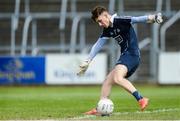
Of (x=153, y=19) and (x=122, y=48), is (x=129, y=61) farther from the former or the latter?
(x=153, y=19)

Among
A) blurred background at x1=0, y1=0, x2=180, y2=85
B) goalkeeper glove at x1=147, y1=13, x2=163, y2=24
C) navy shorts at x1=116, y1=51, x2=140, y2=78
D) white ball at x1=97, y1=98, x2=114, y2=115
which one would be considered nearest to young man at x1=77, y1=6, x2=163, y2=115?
navy shorts at x1=116, y1=51, x2=140, y2=78

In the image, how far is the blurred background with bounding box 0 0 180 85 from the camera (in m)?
28.2

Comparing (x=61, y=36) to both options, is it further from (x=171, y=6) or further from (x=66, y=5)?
(x=171, y=6)

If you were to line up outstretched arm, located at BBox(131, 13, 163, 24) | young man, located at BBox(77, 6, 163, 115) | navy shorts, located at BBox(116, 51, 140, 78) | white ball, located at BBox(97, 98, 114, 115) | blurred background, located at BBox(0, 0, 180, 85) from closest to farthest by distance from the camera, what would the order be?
outstretched arm, located at BBox(131, 13, 163, 24) → white ball, located at BBox(97, 98, 114, 115) → young man, located at BBox(77, 6, 163, 115) → navy shorts, located at BBox(116, 51, 140, 78) → blurred background, located at BBox(0, 0, 180, 85)

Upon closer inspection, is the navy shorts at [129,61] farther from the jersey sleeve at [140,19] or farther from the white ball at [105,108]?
the white ball at [105,108]

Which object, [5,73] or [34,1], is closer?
[5,73]

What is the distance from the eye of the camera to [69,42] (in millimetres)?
31125

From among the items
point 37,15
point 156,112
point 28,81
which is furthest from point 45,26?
point 156,112

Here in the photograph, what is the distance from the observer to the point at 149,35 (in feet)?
100.0

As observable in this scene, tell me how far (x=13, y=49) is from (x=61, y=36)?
240cm

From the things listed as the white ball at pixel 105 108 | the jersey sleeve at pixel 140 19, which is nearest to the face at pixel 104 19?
the jersey sleeve at pixel 140 19

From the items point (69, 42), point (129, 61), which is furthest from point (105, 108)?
point (69, 42)

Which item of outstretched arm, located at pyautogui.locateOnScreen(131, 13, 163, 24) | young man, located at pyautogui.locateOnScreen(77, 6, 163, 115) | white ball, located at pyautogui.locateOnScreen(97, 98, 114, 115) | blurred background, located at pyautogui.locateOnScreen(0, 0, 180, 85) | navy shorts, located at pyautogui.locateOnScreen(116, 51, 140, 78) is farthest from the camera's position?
blurred background, located at pyautogui.locateOnScreen(0, 0, 180, 85)

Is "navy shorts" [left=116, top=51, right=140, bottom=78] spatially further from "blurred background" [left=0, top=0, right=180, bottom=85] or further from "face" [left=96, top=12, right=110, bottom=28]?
"blurred background" [left=0, top=0, right=180, bottom=85]
